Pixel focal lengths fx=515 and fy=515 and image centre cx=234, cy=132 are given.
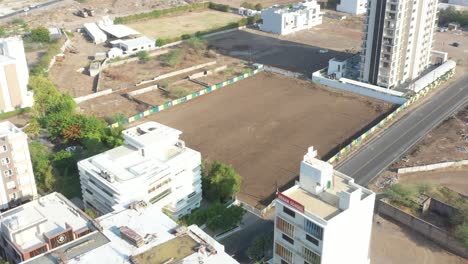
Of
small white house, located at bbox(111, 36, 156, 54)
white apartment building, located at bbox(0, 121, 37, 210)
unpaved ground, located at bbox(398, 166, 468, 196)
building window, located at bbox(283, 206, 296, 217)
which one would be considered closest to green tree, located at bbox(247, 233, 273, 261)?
building window, located at bbox(283, 206, 296, 217)

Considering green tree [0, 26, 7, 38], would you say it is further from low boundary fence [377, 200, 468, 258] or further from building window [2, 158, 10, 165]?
low boundary fence [377, 200, 468, 258]

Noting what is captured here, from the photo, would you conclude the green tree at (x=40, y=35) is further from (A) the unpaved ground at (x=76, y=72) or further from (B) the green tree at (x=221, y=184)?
(B) the green tree at (x=221, y=184)

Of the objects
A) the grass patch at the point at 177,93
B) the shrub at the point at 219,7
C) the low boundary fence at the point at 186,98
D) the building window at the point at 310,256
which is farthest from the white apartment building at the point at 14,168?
the shrub at the point at 219,7

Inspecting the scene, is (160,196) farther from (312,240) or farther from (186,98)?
(186,98)

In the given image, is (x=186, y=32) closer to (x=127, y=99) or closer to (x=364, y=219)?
(x=127, y=99)

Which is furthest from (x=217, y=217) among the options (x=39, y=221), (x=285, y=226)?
(x=39, y=221)
